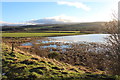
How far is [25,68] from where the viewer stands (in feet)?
27.3

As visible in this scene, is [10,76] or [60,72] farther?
[60,72]

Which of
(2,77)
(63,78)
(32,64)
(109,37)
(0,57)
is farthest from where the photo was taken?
(0,57)

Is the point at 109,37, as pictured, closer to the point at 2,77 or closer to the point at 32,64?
the point at 32,64

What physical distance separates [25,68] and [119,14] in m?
7.55

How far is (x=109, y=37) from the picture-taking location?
27.0 ft

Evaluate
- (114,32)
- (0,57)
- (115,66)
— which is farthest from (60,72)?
(0,57)

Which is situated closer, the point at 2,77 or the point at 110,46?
the point at 2,77

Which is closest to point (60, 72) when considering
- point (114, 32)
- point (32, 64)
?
point (32, 64)

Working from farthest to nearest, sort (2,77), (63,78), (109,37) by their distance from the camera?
(109,37), (63,78), (2,77)

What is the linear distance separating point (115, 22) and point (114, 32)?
689 millimetres

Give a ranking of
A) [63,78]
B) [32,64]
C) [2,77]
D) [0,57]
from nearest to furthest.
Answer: [2,77], [63,78], [32,64], [0,57]

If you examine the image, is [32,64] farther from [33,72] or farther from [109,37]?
[109,37]

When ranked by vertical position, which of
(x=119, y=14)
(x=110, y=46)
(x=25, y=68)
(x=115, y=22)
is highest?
(x=119, y=14)

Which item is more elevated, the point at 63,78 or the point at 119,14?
the point at 119,14
